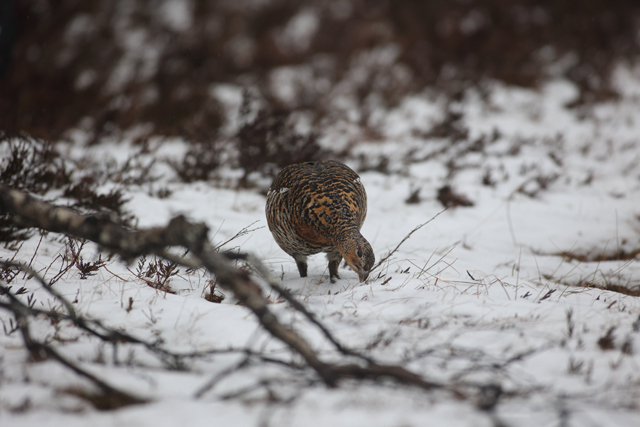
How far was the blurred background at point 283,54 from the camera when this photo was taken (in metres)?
6.89

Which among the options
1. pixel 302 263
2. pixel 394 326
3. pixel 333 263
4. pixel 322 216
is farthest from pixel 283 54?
pixel 394 326

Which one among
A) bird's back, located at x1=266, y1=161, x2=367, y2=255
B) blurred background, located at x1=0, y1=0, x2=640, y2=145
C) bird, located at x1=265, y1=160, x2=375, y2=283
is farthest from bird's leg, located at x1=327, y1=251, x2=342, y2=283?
blurred background, located at x1=0, y1=0, x2=640, y2=145

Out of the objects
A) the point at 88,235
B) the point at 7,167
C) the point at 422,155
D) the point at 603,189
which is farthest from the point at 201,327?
the point at 603,189

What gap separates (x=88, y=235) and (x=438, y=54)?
9225 millimetres

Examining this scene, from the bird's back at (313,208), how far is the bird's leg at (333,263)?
0.38 ft

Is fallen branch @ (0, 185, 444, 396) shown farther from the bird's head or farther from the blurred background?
the blurred background

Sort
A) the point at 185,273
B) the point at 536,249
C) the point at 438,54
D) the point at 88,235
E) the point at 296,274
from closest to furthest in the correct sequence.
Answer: the point at 88,235 < the point at 185,273 < the point at 296,274 < the point at 536,249 < the point at 438,54

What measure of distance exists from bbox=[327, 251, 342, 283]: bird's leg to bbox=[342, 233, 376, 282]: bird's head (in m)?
0.30

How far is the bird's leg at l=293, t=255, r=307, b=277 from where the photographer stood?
3.12 metres

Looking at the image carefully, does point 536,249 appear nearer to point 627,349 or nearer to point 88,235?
point 627,349

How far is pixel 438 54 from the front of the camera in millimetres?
9258

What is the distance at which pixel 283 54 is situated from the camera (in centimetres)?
955

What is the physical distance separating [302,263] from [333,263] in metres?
0.28

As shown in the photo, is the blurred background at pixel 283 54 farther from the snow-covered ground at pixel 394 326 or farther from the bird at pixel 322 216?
the bird at pixel 322 216
